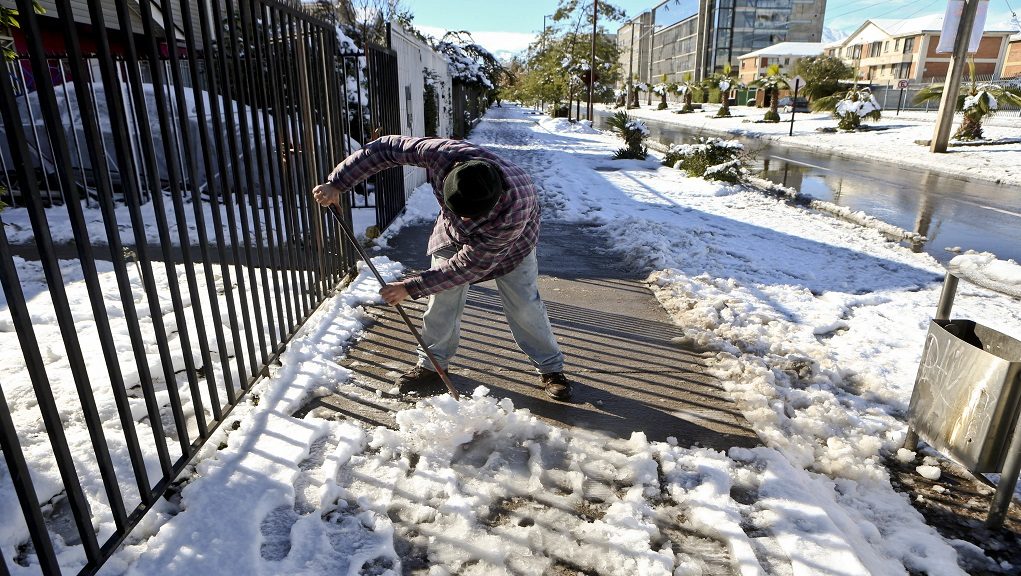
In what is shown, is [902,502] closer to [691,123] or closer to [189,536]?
[189,536]

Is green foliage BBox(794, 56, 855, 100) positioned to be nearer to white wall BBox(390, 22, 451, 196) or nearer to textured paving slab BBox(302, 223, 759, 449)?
white wall BBox(390, 22, 451, 196)

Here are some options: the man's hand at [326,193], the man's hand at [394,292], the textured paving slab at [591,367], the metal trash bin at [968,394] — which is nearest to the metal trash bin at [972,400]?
the metal trash bin at [968,394]

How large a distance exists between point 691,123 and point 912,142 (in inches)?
607

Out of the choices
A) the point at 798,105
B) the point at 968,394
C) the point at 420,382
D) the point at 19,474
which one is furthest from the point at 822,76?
the point at 19,474

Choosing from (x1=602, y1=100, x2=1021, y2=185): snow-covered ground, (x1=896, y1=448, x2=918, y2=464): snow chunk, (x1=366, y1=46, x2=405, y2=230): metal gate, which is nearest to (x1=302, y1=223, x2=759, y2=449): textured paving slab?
(x1=896, y1=448, x2=918, y2=464): snow chunk

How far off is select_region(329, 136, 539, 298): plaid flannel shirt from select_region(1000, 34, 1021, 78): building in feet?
228

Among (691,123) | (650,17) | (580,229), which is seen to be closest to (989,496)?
(580,229)

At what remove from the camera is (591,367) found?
399 centimetres

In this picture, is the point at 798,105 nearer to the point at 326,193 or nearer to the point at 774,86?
the point at 774,86

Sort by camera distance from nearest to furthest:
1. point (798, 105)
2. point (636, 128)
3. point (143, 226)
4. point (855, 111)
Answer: point (143, 226) < point (636, 128) < point (855, 111) < point (798, 105)

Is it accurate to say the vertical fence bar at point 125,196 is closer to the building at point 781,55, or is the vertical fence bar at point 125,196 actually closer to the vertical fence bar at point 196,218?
the vertical fence bar at point 196,218

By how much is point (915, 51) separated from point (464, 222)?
225ft

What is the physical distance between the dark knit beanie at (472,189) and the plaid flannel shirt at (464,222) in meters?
0.25

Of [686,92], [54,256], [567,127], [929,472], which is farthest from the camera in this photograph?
[686,92]
